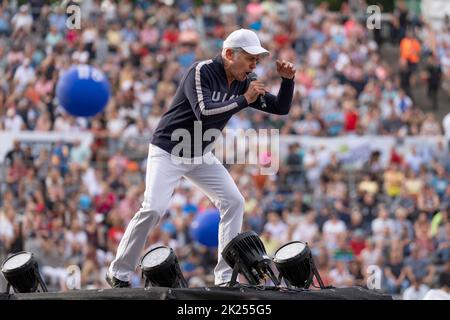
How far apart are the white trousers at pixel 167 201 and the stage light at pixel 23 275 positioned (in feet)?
2.52

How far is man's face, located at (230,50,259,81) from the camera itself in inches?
421

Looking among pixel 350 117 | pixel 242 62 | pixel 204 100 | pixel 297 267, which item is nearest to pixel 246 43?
pixel 242 62

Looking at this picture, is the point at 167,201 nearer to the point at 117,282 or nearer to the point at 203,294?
the point at 117,282

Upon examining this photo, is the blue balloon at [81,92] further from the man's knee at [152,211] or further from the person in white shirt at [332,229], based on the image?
the man's knee at [152,211]

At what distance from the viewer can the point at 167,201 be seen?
10836 millimetres

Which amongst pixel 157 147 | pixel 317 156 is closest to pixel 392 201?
pixel 317 156

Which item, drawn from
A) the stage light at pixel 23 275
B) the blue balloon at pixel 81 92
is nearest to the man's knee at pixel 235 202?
the stage light at pixel 23 275

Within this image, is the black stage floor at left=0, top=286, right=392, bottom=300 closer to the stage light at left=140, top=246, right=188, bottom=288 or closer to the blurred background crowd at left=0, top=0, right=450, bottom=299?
the stage light at left=140, top=246, right=188, bottom=288

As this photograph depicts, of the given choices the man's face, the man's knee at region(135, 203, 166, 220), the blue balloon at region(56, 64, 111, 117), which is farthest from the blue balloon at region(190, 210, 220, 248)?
the man's face

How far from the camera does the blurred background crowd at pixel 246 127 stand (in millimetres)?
17922

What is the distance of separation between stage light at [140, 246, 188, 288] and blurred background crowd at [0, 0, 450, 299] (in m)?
5.92

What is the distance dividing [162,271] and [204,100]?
55.1 inches

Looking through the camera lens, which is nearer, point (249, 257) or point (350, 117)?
point (249, 257)
